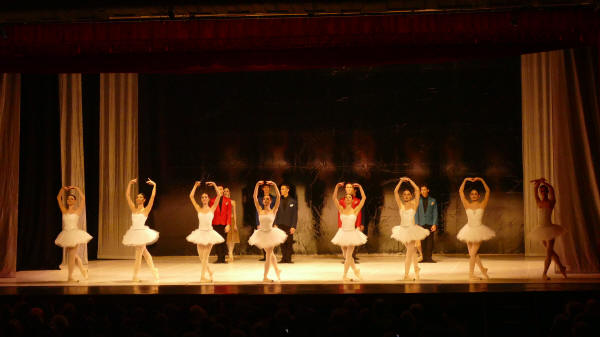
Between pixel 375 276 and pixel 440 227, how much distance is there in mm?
3882

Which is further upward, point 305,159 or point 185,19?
point 185,19

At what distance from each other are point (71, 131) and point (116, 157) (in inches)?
59.2

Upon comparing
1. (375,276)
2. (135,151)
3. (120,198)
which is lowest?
(375,276)

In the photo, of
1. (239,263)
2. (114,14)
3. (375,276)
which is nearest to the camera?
(114,14)

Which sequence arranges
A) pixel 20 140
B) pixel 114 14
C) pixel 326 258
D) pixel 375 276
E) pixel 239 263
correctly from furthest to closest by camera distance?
pixel 326 258
pixel 239 263
pixel 20 140
pixel 375 276
pixel 114 14

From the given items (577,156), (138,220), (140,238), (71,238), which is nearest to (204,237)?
(140,238)

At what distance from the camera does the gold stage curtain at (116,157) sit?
1333 cm

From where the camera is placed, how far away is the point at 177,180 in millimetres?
13773

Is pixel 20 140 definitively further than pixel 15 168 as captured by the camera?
Yes

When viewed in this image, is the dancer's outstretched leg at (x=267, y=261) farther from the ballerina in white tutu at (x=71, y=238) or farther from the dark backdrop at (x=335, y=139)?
the dark backdrop at (x=335, y=139)

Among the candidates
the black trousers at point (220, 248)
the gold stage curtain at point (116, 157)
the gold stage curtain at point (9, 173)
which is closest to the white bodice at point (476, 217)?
the black trousers at point (220, 248)

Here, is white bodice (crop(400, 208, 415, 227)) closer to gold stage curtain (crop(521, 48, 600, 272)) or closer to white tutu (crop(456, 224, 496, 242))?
white tutu (crop(456, 224, 496, 242))

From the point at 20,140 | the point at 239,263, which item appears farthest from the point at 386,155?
the point at 20,140

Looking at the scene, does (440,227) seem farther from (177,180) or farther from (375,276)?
(177,180)
